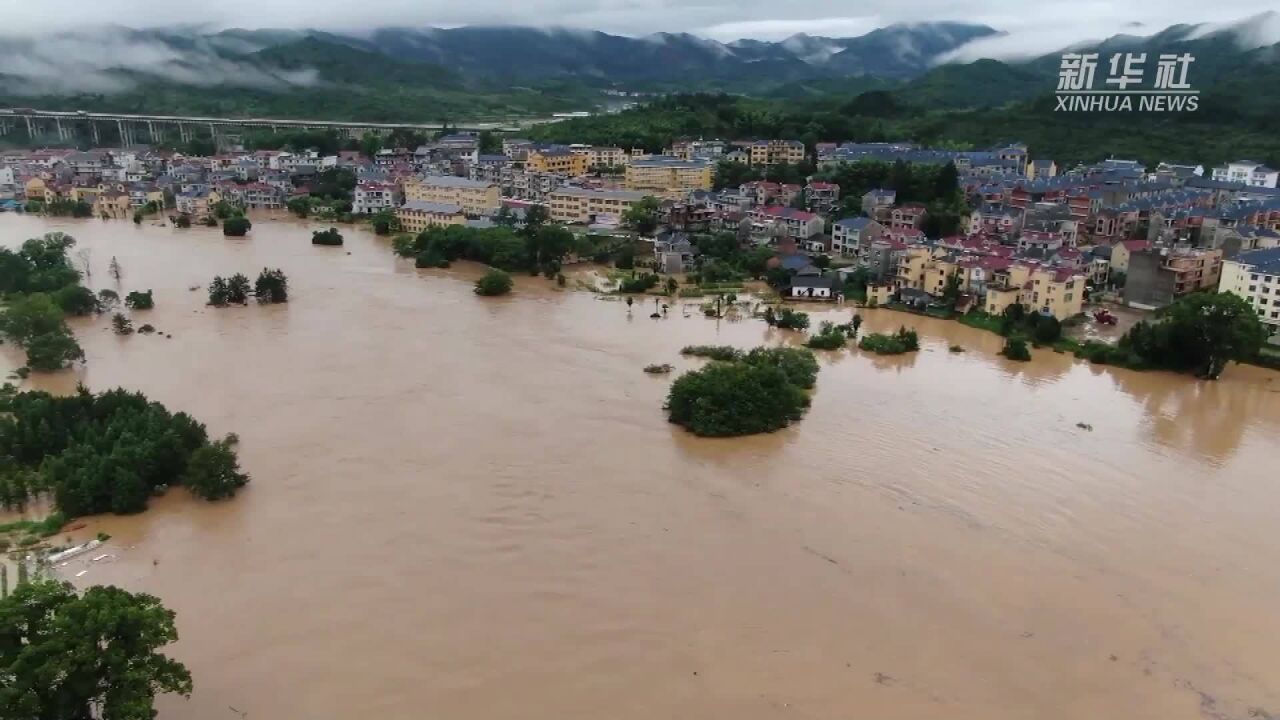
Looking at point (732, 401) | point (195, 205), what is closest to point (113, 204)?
point (195, 205)

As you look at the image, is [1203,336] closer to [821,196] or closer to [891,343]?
[891,343]

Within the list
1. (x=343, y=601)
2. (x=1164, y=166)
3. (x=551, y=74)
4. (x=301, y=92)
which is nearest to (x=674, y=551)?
(x=343, y=601)

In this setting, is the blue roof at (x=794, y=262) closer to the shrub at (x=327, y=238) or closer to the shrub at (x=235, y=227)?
the shrub at (x=327, y=238)

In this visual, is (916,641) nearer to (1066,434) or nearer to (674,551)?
(674,551)

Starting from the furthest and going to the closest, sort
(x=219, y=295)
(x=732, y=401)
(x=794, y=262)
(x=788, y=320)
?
1. (x=794, y=262)
2. (x=219, y=295)
3. (x=788, y=320)
4. (x=732, y=401)

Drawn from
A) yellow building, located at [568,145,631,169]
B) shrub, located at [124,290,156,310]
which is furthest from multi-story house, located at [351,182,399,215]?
shrub, located at [124,290,156,310]

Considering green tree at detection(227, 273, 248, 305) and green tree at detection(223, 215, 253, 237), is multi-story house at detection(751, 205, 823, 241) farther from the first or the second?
green tree at detection(223, 215, 253, 237)
